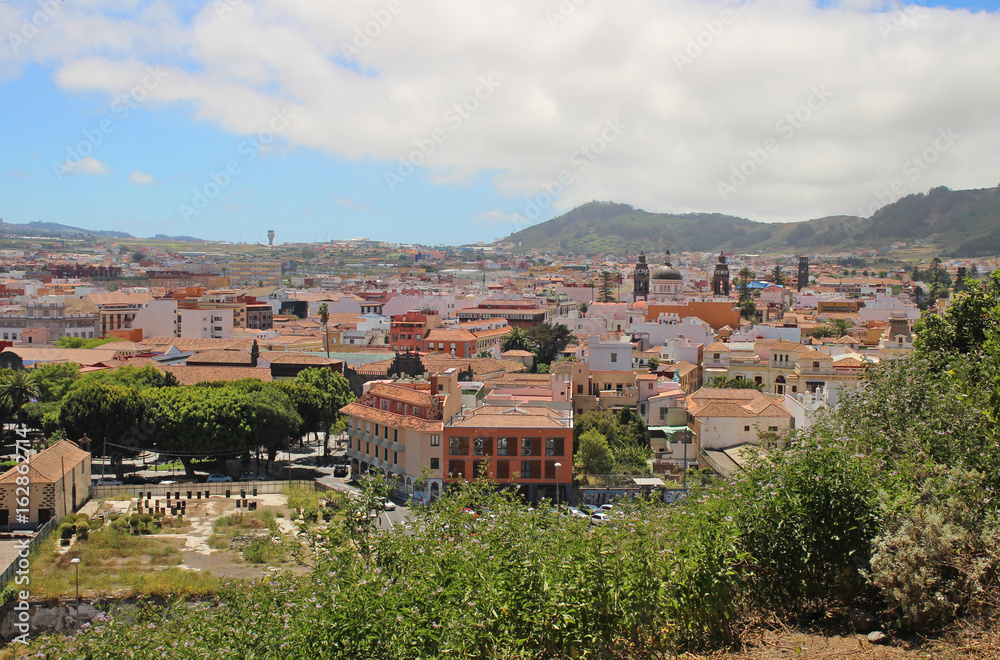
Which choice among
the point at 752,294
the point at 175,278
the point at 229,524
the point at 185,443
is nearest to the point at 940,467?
the point at 229,524

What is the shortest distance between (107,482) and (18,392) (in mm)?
5672

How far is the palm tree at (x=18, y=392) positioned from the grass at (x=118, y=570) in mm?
11367

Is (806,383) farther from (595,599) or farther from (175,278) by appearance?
(175,278)

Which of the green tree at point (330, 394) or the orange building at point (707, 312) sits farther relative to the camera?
the orange building at point (707, 312)

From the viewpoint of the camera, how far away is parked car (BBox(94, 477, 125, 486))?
24.5 m

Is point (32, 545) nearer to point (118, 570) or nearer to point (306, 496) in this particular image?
point (118, 570)

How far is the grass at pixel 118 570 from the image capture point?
1532 cm

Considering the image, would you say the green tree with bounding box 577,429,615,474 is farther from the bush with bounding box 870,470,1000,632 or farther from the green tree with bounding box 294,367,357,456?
the bush with bounding box 870,470,1000,632

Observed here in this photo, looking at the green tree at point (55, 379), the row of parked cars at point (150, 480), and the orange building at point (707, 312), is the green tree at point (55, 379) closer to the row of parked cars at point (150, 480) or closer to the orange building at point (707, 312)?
the row of parked cars at point (150, 480)

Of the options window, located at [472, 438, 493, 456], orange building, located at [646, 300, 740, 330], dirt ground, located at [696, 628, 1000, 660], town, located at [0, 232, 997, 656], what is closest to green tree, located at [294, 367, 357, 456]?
town, located at [0, 232, 997, 656]

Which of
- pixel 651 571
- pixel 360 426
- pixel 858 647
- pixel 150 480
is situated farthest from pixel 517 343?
pixel 858 647

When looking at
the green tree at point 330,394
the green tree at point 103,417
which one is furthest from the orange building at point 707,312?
the green tree at point 103,417

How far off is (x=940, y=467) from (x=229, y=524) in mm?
16499

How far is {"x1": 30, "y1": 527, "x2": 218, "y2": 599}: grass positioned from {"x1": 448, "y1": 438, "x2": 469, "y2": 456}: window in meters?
7.51
